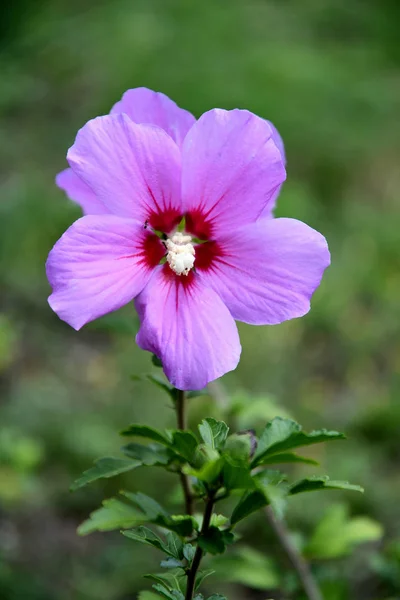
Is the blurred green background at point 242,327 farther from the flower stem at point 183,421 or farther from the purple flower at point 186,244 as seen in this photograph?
the purple flower at point 186,244

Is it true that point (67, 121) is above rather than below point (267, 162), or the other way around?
above

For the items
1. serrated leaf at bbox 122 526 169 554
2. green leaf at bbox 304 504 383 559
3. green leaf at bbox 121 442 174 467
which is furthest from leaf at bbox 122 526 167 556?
green leaf at bbox 304 504 383 559

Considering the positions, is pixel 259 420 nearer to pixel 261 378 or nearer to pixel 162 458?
pixel 261 378

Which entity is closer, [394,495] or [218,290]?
[218,290]

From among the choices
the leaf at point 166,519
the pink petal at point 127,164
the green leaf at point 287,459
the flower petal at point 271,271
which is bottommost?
the leaf at point 166,519

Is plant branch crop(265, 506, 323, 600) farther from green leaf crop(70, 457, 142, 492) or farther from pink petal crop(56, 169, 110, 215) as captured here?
pink petal crop(56, 169, 110, 215)

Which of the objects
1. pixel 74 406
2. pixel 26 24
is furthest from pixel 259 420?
pixel 26 24

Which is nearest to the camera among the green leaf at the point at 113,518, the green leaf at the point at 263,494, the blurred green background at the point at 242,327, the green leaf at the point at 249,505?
the green leaf at the point at 263,494

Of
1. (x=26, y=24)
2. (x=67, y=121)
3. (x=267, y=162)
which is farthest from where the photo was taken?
(x=26, y=24)

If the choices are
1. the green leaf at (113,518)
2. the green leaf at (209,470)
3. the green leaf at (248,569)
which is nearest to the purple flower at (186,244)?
the green leaf at (209,470)
